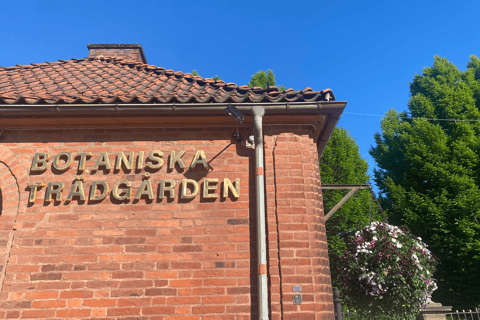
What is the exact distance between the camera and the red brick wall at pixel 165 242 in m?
3.43

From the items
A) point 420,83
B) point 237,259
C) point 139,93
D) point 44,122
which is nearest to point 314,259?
point 237,259

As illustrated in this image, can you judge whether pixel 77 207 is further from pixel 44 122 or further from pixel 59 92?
pixel 59 92

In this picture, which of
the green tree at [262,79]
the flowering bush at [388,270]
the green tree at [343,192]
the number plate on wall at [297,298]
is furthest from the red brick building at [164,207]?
the green tree at [262,79]

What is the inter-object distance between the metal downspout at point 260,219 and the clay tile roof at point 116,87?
37 centimetres

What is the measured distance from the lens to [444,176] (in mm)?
11352

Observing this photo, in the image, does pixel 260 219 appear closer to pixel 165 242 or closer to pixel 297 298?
pixel 297 298

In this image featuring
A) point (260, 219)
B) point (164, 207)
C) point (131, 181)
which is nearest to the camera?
point (260, 219)

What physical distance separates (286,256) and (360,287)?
11.1ft

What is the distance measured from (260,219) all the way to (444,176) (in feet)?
34.9

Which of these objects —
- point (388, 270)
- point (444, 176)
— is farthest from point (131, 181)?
point (444, 176)

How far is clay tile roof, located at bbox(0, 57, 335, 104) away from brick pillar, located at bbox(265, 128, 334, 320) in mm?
728

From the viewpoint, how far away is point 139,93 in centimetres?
470

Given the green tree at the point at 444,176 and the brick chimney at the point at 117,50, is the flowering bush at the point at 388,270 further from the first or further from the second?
the brick chimney at the point at 117,50

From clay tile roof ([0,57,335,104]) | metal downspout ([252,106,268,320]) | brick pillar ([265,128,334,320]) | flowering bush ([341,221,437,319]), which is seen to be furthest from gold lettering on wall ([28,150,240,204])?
flowering bush ([341,221,437,319])
